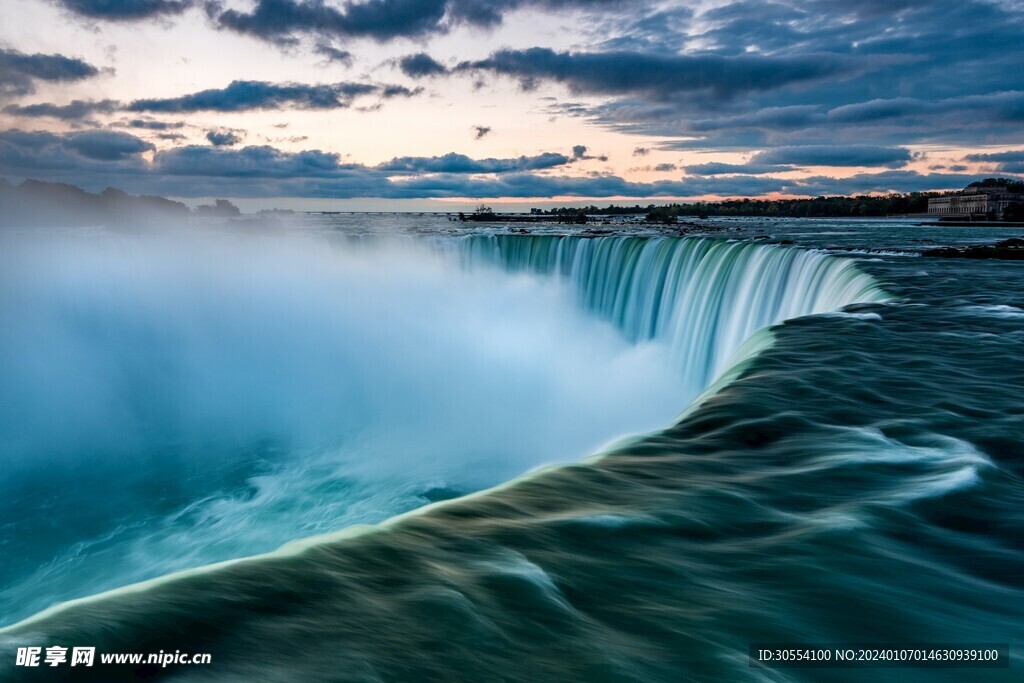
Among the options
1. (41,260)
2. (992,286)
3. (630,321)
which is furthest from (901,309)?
(41,260)

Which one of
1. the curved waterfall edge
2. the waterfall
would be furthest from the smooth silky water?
the waterfall

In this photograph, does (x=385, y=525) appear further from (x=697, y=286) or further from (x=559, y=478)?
(x=697, y=286)

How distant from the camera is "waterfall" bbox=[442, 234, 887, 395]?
16547 millimetres

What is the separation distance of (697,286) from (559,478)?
756 inches

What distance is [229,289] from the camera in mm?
42250

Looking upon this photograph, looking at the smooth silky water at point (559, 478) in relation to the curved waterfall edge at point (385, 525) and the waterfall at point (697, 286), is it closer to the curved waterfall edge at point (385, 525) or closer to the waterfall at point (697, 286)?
the curved waterfall edge at point (385, 525)

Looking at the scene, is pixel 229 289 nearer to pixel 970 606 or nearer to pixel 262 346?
pixel 262 346

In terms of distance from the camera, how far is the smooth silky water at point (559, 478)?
283cm

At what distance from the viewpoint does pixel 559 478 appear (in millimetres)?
4633

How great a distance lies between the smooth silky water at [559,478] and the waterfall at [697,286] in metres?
0.14

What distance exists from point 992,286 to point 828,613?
15050 millimetres

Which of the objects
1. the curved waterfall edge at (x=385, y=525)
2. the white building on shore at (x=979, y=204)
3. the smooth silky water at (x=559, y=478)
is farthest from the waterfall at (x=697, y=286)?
the white building on shore at (x=979, y=204)

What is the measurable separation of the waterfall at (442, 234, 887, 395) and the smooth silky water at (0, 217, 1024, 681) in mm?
136

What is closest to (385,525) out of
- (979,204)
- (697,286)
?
(697,286)
